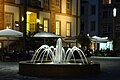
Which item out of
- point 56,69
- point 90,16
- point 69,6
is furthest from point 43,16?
point 90,16

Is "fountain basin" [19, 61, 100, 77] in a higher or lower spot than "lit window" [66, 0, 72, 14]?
lower

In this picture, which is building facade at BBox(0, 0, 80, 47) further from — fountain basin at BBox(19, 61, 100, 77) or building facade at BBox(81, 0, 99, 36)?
building facade at BBox(81, 0, 99, 36)

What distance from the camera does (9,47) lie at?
35312 millimetres


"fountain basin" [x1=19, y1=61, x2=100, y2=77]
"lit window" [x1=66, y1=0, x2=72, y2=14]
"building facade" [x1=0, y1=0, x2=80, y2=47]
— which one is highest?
"lit window" [x1=66, y1=0, x2=72, y2=14]

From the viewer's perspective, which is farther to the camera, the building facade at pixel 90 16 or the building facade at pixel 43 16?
the building facade at pixel 90 16

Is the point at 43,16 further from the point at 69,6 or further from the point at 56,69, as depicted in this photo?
the point at 56,69

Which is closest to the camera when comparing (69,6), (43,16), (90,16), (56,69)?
(56,69)

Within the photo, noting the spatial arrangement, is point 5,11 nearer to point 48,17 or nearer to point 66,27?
A: point 48,17

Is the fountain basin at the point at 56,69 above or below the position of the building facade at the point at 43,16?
below

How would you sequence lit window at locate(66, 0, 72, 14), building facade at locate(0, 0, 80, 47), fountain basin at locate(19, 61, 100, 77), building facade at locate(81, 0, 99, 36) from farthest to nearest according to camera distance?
building facade at locate(81, 0, 99, 36), lit window at locate(66, 0, 72, 14), building facade at locate(0, 0, 80, 47), fountain basin at locate(19, 61, 100, 77)

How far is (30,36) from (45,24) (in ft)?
35.1

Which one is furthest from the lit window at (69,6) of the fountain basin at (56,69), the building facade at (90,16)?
the fountain basin at (56,69)

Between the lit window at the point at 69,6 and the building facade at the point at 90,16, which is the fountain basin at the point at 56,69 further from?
the building facade at the point at 90,16

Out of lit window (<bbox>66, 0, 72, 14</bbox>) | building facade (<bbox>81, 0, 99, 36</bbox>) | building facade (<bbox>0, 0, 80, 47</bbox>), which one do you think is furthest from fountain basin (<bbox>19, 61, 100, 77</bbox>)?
building facade (<bbox>81, 0, 99, 36</bbox>)
